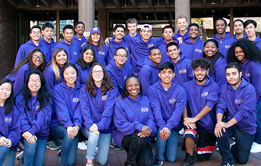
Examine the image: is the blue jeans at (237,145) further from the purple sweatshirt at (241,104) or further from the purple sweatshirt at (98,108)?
the purple sweatshirt at (98,108)

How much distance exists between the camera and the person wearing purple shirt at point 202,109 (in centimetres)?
458

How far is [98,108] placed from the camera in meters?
4.55

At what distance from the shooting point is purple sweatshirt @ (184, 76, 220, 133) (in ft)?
15.1

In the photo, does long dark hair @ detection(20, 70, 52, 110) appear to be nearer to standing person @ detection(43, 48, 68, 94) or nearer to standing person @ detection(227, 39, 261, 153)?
standing person @ detection(43, 48, 68, 94)

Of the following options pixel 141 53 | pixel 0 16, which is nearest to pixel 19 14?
pixel 0 16

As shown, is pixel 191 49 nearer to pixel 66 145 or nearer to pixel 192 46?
pixel 192 46

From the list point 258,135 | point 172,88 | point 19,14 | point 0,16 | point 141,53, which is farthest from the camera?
point 19,14

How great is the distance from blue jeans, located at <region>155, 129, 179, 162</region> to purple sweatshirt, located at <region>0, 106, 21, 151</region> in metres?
1.97

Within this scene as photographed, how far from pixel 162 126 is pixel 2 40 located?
389 inches

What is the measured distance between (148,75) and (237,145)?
1800 mm

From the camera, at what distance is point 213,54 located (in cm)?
526

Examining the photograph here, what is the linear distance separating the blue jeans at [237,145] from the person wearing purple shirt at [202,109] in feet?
1.00

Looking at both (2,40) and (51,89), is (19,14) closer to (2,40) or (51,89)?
(2,40)

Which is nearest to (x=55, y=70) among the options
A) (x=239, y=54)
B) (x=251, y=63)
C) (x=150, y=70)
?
(x=150, y=70)
